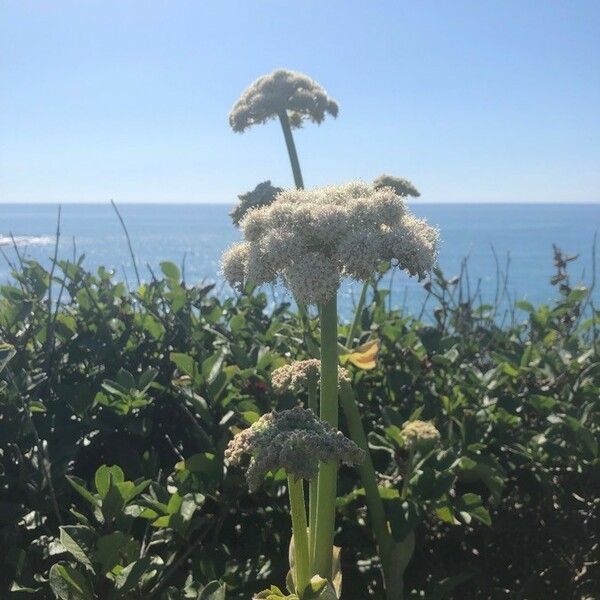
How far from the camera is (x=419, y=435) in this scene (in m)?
2.41

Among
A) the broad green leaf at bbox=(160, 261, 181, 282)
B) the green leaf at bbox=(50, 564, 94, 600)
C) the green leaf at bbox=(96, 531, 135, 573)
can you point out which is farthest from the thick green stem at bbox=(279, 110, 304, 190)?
the green leaf at bbox=(50, 564, 94, 600)

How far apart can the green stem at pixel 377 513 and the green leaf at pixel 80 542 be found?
0.83m

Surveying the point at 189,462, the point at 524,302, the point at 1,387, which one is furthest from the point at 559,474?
the point at 1,387

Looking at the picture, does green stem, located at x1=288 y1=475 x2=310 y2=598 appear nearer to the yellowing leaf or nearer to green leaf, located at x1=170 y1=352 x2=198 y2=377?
the yellowing leaf

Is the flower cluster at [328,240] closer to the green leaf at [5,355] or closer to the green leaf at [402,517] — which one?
the green leaf at [402,517]

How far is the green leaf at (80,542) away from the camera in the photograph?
185 centimetres

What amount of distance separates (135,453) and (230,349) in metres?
0.64

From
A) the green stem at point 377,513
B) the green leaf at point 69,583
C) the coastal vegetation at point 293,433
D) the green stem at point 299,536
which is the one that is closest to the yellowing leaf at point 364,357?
the coastal vegetation at point 293,433

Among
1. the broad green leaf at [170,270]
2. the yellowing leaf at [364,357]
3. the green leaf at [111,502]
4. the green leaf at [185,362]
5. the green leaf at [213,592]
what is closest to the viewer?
the green leaf at [213,592]

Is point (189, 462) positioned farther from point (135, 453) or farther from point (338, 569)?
point (338, 569)

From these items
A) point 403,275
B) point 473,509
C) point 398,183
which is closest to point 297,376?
point 473,509

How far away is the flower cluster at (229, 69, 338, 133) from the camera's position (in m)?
3.90

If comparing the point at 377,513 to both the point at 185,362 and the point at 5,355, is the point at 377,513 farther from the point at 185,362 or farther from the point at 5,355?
the point at 5,355

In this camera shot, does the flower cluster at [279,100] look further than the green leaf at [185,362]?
Yes
